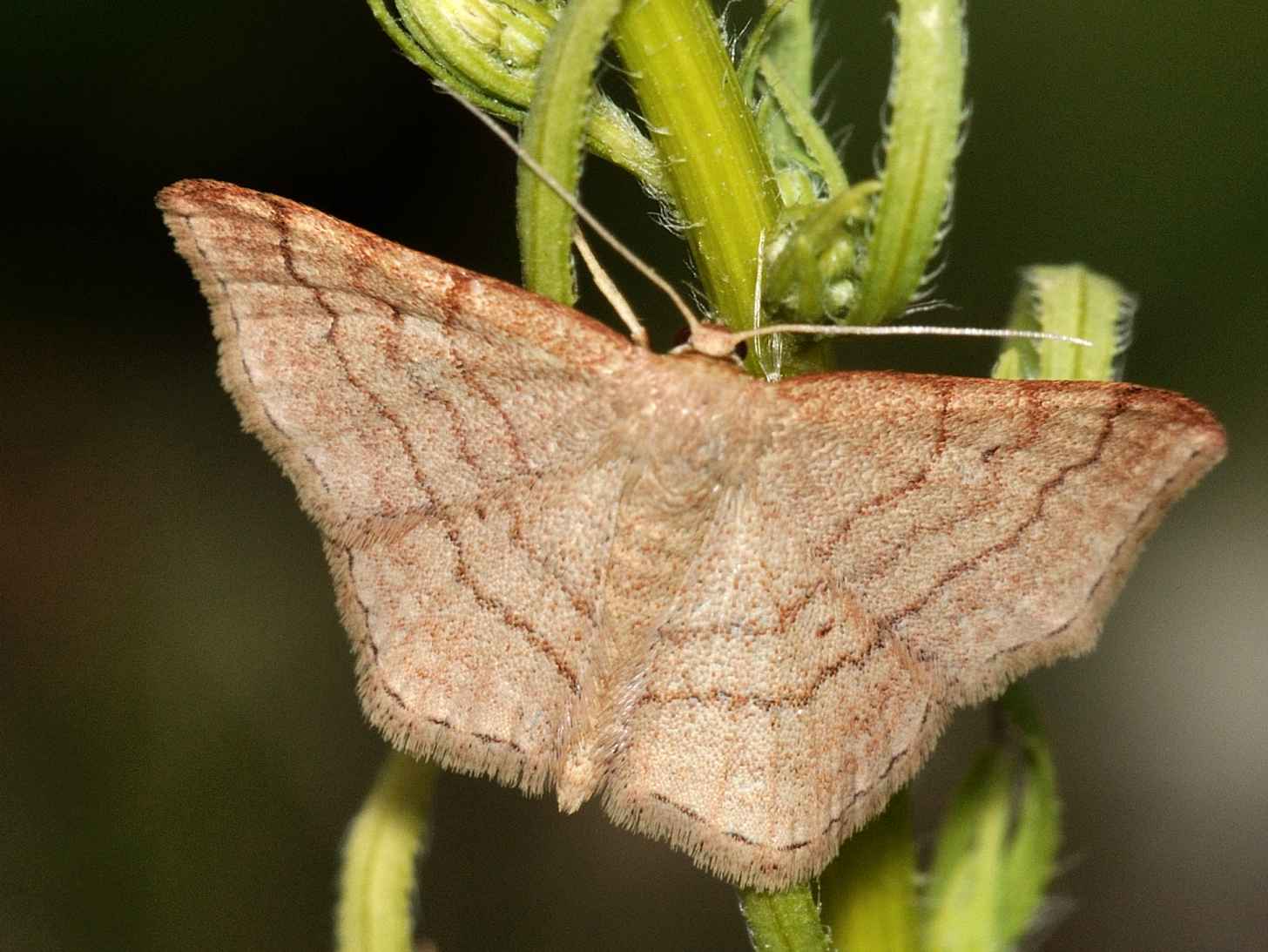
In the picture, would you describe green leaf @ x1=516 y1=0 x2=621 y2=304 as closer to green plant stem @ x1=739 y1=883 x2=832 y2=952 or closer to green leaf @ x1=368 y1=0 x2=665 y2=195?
green leaf @ x1=368 y1=0 x2=665 y2=195

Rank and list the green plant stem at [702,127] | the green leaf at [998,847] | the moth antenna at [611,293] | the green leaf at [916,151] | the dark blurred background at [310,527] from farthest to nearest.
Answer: the dark blurred background at [310,527], the green leaf at [998,847], the moth antenna at [611,293], the green plant stem at [702,127], the green leaf at [916,151]

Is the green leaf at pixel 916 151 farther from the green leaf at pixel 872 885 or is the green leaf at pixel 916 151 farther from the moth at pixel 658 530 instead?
the green leaf at pixel 872 885

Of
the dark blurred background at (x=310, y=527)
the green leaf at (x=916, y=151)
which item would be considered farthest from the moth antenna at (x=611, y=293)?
the dark blurred background at (x=310, y=527)

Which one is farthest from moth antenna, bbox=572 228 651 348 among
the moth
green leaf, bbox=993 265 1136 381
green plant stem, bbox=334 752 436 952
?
green plant stem, bbox=334 752 436 952

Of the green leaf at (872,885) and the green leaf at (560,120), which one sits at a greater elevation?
the green leaf at (560,120)

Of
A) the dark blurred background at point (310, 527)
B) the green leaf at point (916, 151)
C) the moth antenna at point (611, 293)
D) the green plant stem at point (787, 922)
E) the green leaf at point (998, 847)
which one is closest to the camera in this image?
the green leaf at point (916, 151)
